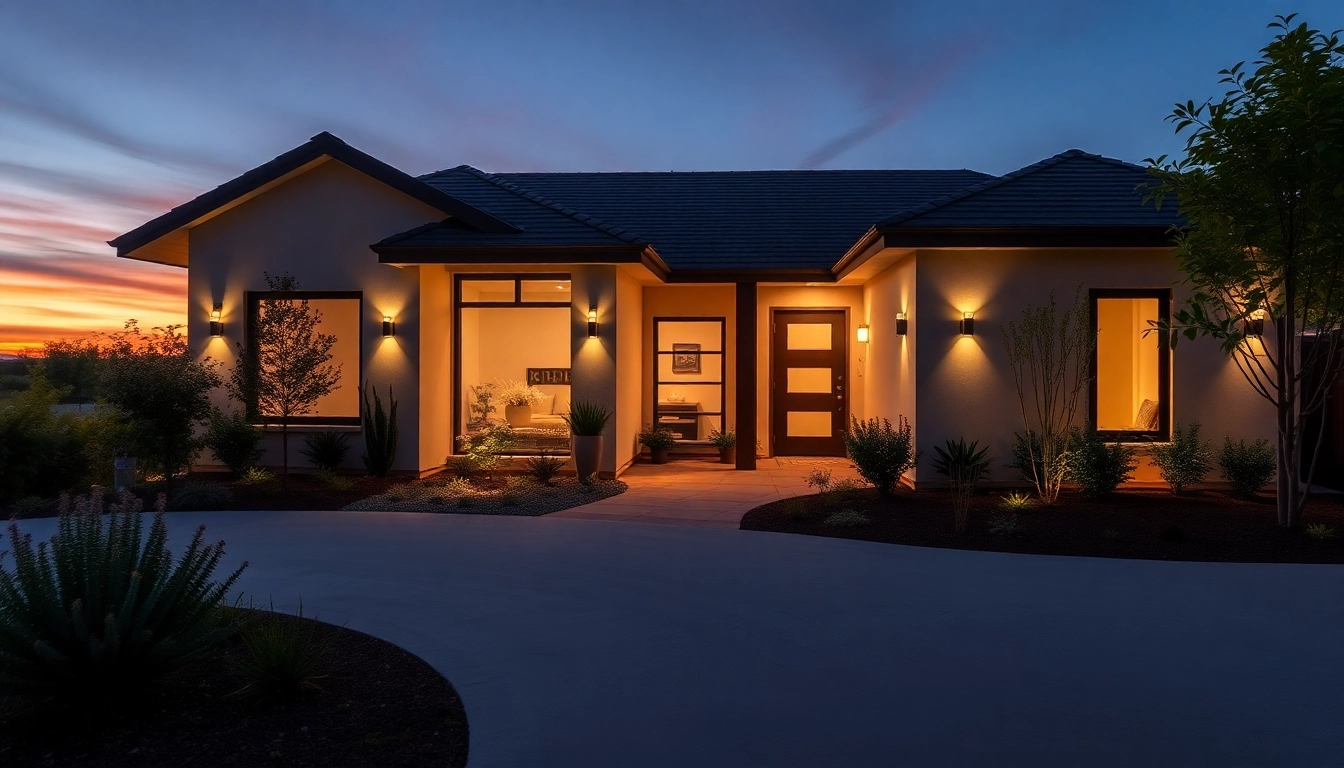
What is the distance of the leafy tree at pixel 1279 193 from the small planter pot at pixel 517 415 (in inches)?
379

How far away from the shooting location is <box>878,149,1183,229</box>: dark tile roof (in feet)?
30.4

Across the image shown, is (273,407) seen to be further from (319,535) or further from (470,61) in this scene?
(470,61)

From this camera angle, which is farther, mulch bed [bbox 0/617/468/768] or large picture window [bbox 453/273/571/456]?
large picture window [bbox 453/273/571/456]

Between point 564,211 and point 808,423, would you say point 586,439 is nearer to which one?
point 564,211

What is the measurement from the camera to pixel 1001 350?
31.7ft

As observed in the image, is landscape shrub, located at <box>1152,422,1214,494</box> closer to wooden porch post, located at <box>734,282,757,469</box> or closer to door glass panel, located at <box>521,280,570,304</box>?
wooden porch post, located at <box>734,282,757,469</box>

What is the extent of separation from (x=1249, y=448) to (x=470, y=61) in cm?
1343

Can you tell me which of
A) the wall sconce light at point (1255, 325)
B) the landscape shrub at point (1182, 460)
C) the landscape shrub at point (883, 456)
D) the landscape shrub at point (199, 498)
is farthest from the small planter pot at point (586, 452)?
the wall sconce light at point (1255, 325)

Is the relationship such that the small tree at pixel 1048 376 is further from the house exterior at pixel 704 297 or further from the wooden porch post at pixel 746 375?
the wooden porch post at pixel 746 375

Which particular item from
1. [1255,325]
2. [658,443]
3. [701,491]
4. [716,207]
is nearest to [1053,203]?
[1255,325]

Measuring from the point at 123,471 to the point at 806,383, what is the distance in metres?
10.1

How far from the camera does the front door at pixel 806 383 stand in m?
13.9

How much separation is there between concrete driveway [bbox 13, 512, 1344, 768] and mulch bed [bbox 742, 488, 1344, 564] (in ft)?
1.37

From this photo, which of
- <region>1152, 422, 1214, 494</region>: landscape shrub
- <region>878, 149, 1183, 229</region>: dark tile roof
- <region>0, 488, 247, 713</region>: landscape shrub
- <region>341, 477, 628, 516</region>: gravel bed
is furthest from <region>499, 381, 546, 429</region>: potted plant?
<region>0, 488, 247, 713</region>: landscape shrub
